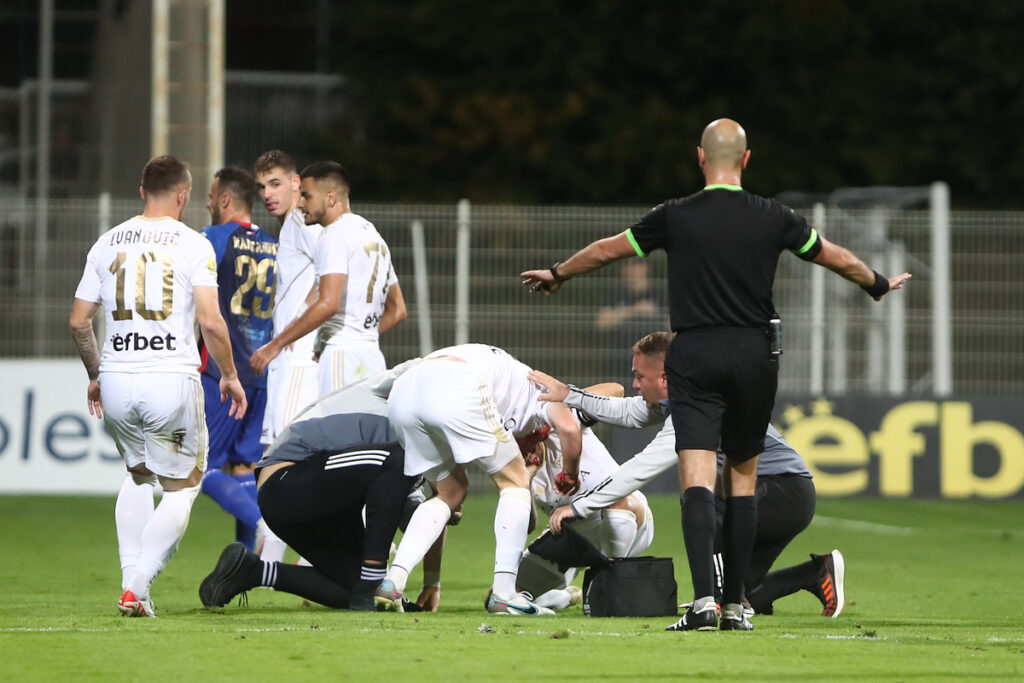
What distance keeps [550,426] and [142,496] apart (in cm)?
197

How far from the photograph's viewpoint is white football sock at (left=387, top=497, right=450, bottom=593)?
7444mm

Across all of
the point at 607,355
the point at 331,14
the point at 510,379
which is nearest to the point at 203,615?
the point at 510,379

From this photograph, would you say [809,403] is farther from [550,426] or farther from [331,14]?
[331,14]

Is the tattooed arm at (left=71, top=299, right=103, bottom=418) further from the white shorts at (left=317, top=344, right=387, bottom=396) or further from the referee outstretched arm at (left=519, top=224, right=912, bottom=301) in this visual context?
the referee outstretched arm at (left=519, top=224, right=912, bottom=301)

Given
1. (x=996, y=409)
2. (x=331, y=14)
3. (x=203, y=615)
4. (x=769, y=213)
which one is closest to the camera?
(x=769, y=213)

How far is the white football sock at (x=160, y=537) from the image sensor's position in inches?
Result: 290

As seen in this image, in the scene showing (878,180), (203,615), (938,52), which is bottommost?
(203,615)

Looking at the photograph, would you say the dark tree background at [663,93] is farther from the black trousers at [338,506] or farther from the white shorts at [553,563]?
the black trousers at [338,506]

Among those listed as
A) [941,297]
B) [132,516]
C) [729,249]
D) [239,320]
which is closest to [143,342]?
[132,516]

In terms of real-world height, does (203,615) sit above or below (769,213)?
below

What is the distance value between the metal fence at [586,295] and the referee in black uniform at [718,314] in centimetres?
891

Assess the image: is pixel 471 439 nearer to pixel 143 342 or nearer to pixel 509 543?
pixel 509 543

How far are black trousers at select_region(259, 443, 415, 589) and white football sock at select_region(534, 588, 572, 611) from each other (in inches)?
39.7

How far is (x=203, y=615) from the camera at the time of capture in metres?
7.48
